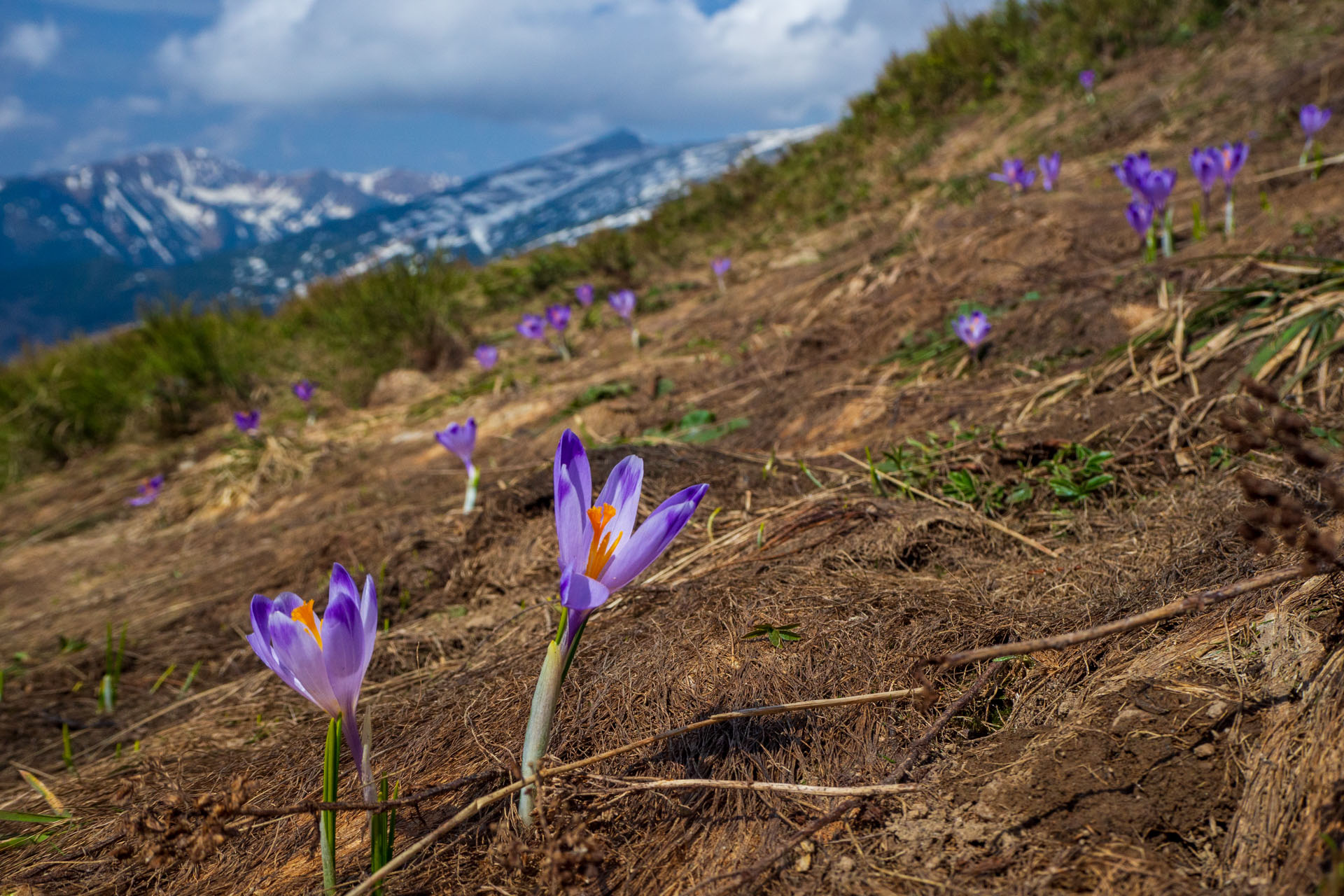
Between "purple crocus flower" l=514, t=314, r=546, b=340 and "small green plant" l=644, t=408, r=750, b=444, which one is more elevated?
"purple crocus flower" l=514, t=314, r=546, b=340

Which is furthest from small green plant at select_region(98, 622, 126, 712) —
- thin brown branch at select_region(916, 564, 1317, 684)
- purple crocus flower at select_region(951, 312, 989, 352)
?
purple crocus flower at select_region(951, 312, 989, 352)

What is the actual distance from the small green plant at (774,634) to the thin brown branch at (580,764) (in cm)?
20

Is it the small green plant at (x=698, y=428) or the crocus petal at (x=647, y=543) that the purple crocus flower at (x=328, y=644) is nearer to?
the crocus petal at (x=647, y=543)

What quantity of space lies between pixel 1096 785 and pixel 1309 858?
25 cm

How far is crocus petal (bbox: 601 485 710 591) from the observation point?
1106mm

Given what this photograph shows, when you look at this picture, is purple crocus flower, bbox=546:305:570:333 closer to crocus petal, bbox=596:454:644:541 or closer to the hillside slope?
the hillside slope

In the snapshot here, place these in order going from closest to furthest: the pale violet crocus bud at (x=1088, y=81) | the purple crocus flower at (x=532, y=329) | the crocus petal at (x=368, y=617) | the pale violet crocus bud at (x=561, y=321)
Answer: the crocus petal at (x=368, y=617) → the purple crocus flower at (x=532, y=329) → the pale violet crocus bud at (x=561, y=321) → the pale violet crocus bud at (x=1088, y=81)

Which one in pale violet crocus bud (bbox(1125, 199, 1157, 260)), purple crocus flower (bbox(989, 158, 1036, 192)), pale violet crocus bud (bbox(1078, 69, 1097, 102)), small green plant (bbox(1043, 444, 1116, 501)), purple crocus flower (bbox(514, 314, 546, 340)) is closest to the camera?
small green plant (bbox(1043, 444, 1116, 501))

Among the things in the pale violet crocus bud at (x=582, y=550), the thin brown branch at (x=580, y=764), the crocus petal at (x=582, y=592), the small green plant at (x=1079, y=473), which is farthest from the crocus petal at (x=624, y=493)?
the small green plant at (x=1079, y=473)

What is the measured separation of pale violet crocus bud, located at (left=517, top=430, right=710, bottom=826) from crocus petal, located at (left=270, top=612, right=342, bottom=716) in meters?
0.31

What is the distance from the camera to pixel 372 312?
7.18 metres

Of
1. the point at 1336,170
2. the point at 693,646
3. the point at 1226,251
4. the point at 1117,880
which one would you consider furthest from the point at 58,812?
the point at 1336,170

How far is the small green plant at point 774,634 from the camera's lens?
1.57 metres

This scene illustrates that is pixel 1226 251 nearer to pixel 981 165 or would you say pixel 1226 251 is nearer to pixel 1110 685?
pixel 1110 685
